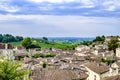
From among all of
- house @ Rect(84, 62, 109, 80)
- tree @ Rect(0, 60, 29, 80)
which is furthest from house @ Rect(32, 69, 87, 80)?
tree @ Rect(0, 60, 29, 80)

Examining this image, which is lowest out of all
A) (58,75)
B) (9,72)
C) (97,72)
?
(97,72)

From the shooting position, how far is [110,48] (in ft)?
403

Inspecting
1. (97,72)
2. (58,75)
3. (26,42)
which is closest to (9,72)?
(58,75)

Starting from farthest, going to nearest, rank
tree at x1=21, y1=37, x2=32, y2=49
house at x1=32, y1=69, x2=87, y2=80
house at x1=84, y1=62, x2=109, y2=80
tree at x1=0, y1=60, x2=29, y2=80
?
tree at x1=21, y1=37, x2=32, y2=49 → house at x1=84, y1=62, x2=109, y2=80 → house at x1=32, y1=69, x2=87, y2=80 → tree at x1=0, y1=60, x2=29, y2=80

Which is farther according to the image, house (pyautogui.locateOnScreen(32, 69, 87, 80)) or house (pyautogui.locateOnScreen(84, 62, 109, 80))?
house (pyautogui.locateOnScreen(84, 62, 109, 80))

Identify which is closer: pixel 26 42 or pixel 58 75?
pixel 58 75

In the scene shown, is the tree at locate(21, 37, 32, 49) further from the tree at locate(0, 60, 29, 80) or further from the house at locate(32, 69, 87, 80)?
the tree at locate(0, 60, 29, 80)

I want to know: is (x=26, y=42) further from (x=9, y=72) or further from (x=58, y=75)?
(x=9, y=72)

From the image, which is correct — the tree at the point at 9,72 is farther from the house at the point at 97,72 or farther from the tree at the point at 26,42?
the tree at the point at 26,42

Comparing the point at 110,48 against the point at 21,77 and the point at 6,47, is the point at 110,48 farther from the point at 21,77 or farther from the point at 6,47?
the point at 21,77

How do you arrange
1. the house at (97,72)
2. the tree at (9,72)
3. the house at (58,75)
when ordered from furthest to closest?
the house at (97,72), the house at (58,75), the tree at (9,72)

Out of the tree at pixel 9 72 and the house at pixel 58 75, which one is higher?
the tree at pixel 9 72

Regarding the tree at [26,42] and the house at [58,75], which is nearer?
the house at [58,75]

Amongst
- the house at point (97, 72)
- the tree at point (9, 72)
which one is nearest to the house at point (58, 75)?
the house at point (97, 72)
